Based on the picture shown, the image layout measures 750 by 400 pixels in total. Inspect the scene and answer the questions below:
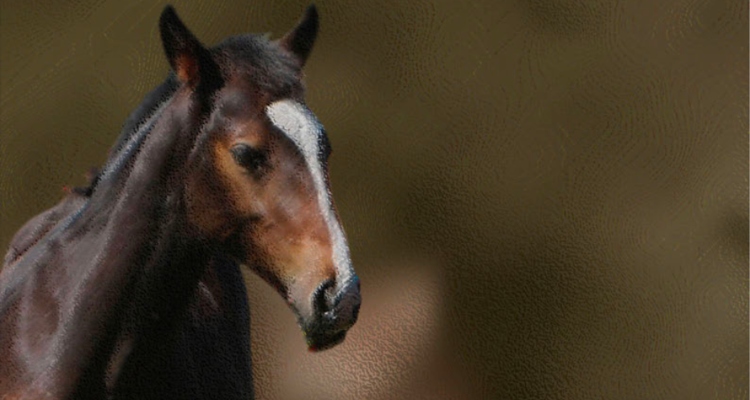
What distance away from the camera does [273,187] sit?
55cm

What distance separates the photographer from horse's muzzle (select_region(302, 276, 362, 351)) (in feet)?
1.69

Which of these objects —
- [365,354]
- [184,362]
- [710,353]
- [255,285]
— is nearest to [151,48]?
[255,285]

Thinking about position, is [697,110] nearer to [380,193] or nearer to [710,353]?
[710,353]

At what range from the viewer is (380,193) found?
1136 mm

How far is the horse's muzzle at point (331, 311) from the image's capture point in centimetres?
52

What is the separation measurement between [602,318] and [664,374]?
11 centimetres

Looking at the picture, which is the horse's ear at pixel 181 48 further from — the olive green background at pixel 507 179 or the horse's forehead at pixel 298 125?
the olive green background at pixel 507 179

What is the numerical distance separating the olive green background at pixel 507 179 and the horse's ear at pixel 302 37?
51 cm

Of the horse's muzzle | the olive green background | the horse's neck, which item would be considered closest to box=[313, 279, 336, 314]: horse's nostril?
the horse's muzzle

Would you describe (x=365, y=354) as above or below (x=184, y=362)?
below

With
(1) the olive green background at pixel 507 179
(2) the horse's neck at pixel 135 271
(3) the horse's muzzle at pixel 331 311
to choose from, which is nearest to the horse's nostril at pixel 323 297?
(3) the horse's muzzle at pixel 331 311


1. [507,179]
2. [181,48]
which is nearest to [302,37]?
[181,48]

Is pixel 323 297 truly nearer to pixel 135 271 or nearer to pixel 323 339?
pixel 323 339

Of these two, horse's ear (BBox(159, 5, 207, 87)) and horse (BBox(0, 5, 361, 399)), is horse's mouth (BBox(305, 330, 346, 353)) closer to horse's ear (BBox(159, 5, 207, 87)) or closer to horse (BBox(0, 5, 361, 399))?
horse (BBox(0, 5, 361, 399))
